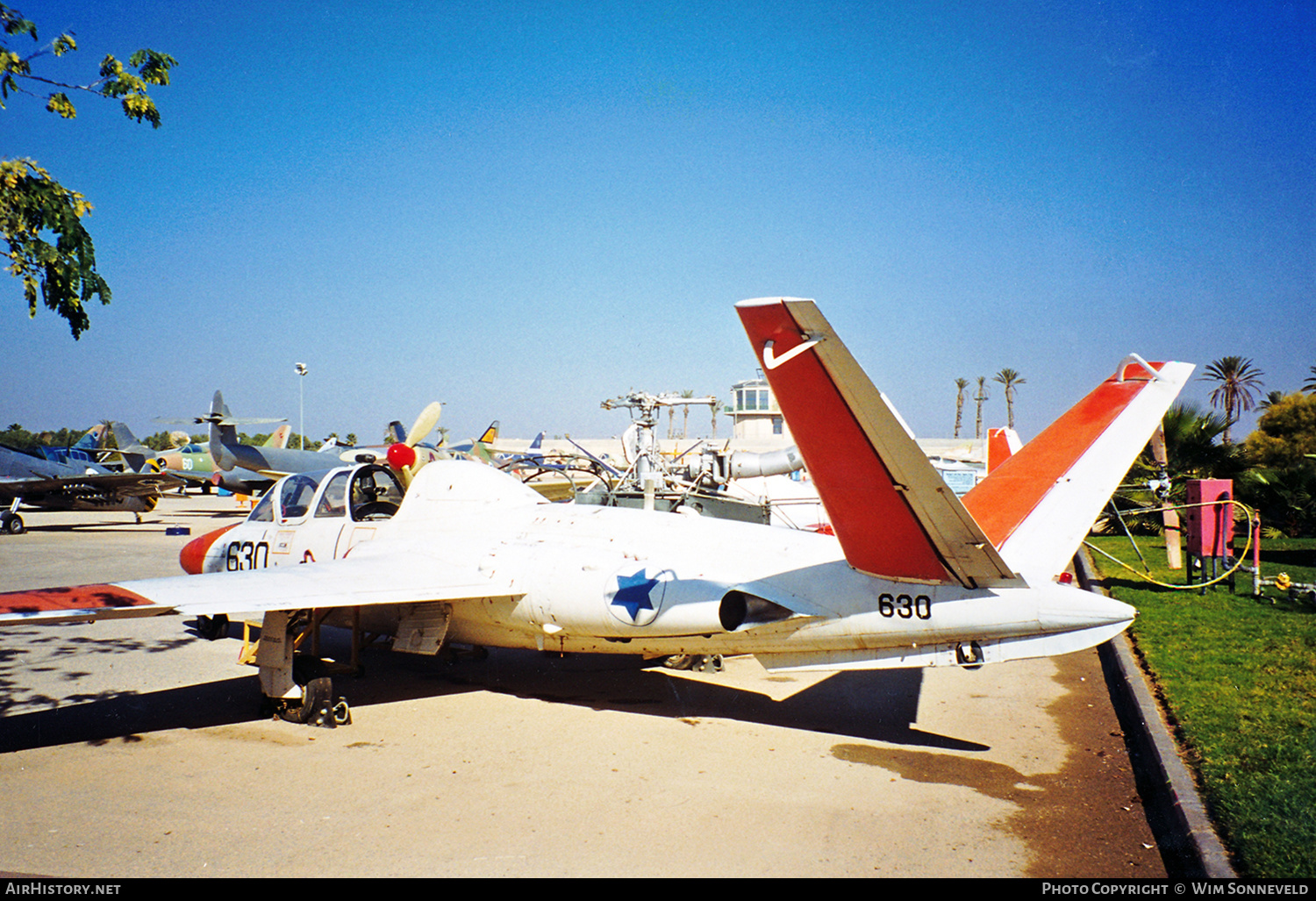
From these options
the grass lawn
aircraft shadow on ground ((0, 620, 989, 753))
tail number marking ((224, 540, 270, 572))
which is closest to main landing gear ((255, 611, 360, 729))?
aircraft shadow on ground ((0, 620, 989, 753))

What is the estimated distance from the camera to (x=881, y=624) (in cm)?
537

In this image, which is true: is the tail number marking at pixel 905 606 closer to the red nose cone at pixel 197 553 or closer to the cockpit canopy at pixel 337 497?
the cockpit canopy at pixel 337 497

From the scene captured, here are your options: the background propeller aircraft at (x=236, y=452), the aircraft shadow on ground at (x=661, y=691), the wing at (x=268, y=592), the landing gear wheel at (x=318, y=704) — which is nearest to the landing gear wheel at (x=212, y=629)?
the aircraft shadow on ground at (x=661, y=691)

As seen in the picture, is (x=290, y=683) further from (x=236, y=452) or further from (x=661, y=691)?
(x=236, y=452)

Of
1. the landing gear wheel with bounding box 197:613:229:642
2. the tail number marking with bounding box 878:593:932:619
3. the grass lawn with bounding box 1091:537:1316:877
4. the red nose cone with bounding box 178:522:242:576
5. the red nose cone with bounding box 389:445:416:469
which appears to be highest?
the red nose cone with bounding box 389:445:416:469

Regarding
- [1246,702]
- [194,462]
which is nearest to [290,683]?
[1246,702]

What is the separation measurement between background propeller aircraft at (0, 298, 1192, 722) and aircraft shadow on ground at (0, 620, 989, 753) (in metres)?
0.70

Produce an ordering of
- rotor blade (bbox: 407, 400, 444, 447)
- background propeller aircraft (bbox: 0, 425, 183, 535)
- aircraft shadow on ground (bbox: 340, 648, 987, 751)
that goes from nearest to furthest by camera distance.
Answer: aircraft shadow on ground (bbox: 340, 648, 987, 751) → rotor blade (bbox: 407, 400, 444, 447) → background propeller aircraft (bbox: 0, 425, 183, 535)

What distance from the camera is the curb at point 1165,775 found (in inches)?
163

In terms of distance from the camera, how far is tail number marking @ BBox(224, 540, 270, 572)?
871 centimetres

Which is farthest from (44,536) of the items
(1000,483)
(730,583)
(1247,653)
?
(1247,653)

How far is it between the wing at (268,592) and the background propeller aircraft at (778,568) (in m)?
0.02

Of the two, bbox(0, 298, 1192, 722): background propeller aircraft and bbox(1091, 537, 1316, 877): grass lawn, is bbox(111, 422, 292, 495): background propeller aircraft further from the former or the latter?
bbox(1091, 537, 1316, 877): grass lawn

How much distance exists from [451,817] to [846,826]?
98.6 inches
